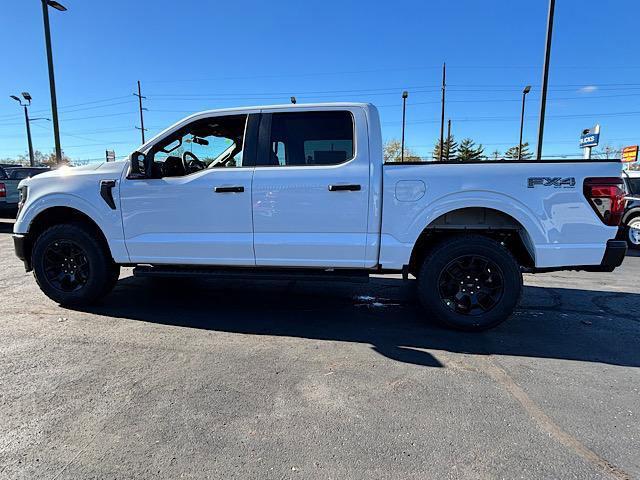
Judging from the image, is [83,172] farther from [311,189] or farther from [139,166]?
[311,189]

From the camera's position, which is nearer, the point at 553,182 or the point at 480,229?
the point at 553,182

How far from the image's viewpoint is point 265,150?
4105mm

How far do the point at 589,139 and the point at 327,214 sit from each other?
527 inches

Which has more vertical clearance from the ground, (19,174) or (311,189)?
(19,174)

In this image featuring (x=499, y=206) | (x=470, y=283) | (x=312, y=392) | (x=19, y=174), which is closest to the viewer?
(x=312, y=392)

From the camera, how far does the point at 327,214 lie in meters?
3.89

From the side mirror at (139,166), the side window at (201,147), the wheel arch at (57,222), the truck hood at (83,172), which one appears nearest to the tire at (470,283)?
the side window at (201,147)

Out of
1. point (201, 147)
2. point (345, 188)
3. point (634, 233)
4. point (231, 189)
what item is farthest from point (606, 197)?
point (634, 233)

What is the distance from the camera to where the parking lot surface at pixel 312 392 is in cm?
213

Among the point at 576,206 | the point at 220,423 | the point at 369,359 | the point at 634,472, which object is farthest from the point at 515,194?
the point at 220,423

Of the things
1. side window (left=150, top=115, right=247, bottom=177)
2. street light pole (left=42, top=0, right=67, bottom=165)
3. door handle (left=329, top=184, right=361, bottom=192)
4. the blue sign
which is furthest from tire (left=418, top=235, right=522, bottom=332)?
street light pole (left=42, top=0, right=67, bottom=165)

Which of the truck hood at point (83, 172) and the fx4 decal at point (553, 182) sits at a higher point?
the truck hood at point (83, 172)

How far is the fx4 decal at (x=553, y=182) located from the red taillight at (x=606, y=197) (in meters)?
0.12

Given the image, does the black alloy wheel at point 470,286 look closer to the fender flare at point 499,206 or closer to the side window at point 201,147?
the fender flare at point 499,206
